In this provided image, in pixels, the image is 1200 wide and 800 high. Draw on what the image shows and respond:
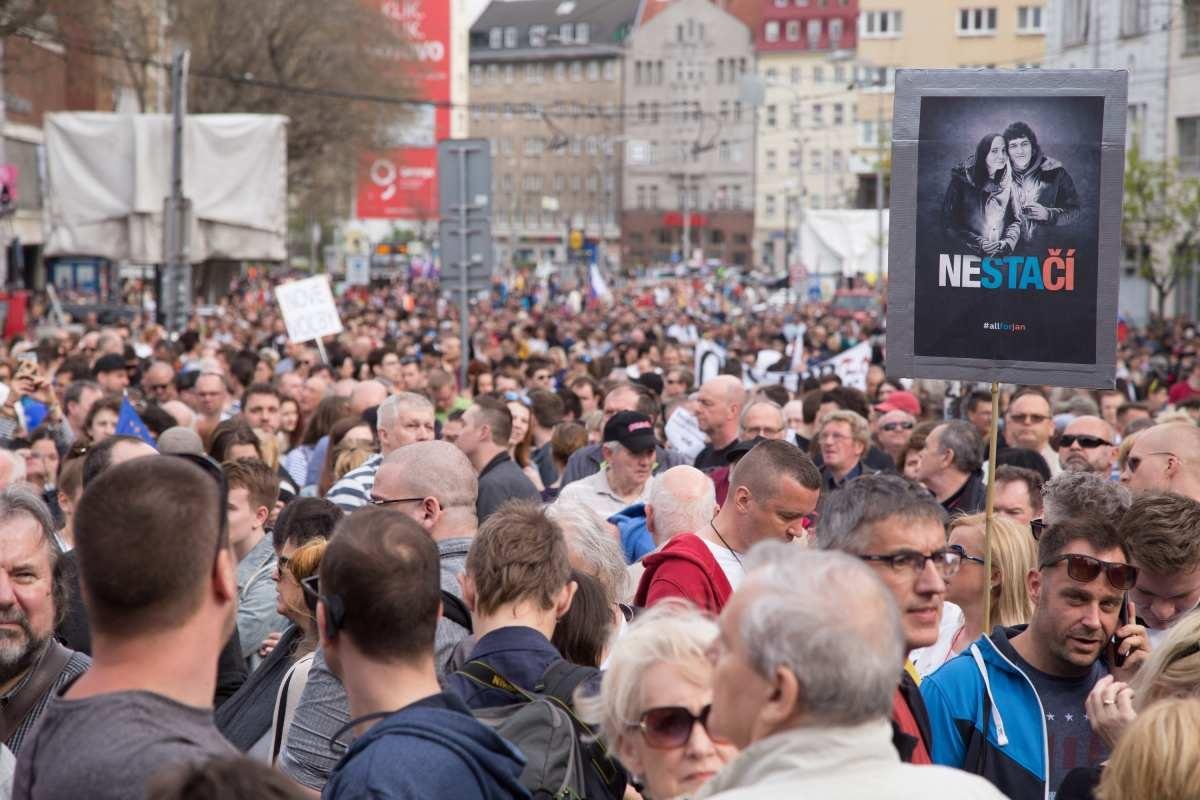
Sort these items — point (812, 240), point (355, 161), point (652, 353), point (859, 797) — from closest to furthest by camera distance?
point (859, 797)
point (652, 353)
point (812, 240)
point (355, 161)

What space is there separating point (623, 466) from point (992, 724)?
457cm

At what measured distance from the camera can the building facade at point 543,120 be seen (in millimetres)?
136750

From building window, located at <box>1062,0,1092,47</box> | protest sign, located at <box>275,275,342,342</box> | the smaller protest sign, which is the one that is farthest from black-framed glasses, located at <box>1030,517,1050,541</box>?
building window, located at <box>1062,0,1092,47</box>

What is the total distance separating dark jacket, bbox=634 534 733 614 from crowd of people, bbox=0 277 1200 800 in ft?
0.03

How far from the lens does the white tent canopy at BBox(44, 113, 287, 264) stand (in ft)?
67.4

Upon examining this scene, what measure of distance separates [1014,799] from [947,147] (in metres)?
2.48

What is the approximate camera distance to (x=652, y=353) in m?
21.1

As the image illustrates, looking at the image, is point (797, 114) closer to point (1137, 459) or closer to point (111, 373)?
point (111, 373)

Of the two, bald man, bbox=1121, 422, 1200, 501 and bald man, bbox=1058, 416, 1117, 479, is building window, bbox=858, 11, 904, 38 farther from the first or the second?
bald man, bbox=1121, 422, 1200, 501

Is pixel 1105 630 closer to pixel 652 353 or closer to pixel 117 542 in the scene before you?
pixel 117 542

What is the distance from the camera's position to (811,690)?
2.97m

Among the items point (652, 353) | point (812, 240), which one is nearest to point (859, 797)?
point (652, 353)

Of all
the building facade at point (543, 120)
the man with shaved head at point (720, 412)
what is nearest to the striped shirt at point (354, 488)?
the man with shaved head at point (720, 412)

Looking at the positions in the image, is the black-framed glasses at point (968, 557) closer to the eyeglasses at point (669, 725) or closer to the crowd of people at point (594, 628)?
the crowd of people at point (594, 628)
